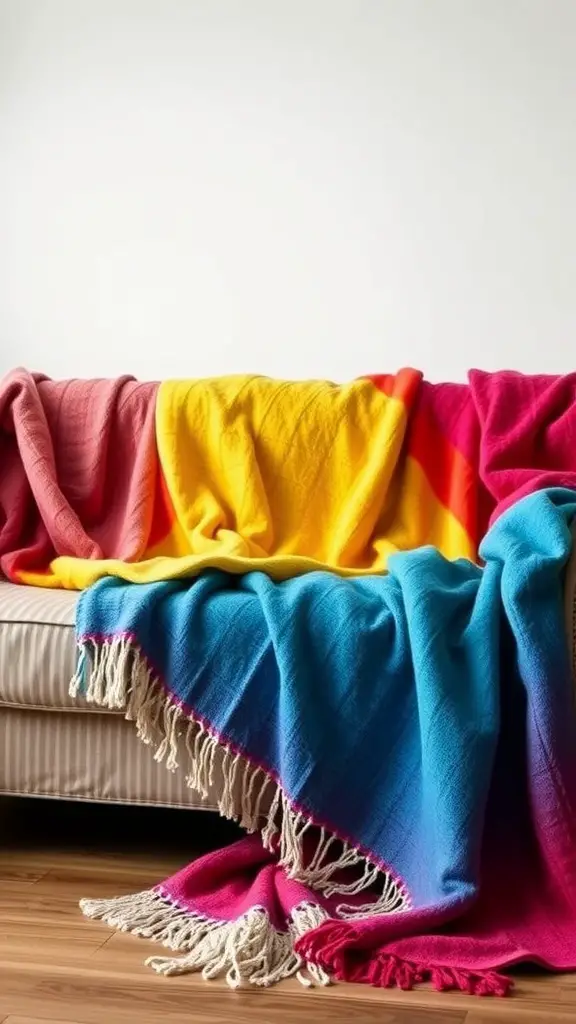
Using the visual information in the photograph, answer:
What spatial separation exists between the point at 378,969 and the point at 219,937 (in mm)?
208

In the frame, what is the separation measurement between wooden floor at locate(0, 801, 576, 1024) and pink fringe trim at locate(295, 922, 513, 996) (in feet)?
0.06

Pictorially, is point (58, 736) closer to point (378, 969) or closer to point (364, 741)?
point (364, 741)

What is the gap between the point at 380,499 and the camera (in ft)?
8.18

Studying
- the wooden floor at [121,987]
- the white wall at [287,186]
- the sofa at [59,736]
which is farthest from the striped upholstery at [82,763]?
the white wall at [287,186]

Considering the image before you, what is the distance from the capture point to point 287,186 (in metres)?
3.26

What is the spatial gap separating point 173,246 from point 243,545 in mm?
1202

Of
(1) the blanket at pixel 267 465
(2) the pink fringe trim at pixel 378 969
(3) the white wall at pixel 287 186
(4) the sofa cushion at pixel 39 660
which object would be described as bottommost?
(2) the pink fringe trim at pixel 378 969

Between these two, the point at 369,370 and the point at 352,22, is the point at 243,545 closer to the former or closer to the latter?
the point at 369,370

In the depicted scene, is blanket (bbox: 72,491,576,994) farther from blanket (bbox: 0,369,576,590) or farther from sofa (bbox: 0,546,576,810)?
blanket (bbox: 0,369,576,590)

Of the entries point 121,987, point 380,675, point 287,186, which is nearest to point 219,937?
point 121,987

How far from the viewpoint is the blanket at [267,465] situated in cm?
246

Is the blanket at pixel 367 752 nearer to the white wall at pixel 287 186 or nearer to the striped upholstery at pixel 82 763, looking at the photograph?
the striped upholstery at pixel 82 763

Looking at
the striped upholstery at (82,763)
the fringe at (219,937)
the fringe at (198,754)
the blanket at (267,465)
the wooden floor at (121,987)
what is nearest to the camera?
the wooden floor at (121,987)

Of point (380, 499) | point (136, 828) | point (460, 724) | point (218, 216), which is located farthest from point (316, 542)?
point (218, 216)
